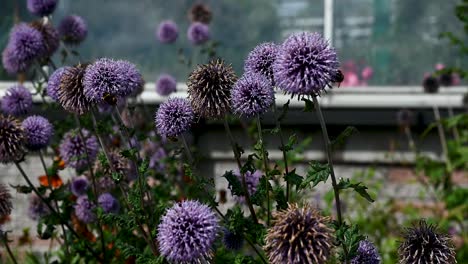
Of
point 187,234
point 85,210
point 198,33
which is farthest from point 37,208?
point 187,234

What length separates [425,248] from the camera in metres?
1.90

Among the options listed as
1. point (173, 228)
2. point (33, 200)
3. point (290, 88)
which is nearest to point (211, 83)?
point (290, 88)

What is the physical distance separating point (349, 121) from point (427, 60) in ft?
3.22

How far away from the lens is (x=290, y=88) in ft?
6.23

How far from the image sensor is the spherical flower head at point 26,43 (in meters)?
3.31

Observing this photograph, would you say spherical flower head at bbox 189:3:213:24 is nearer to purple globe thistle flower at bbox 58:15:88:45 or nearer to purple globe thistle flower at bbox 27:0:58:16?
purple globe thistle flower at bbox 58:15:88:45

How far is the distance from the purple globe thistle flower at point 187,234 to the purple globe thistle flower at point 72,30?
2223mm

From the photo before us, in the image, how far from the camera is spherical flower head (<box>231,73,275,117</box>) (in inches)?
82.6

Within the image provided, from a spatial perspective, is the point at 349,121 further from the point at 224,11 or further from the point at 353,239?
the point at 353,239

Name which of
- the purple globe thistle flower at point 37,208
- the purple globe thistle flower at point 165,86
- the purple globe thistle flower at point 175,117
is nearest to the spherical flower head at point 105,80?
the purple globe thistle flower at point 175,117

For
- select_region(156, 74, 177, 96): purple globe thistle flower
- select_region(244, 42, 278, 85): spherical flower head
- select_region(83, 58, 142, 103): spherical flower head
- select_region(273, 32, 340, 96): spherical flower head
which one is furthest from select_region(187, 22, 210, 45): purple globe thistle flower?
select_region(273, 32, 340, 96): spherical flower head

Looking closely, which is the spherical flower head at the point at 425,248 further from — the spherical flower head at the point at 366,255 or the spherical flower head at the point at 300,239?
the spherical flower head at the point at 300,239

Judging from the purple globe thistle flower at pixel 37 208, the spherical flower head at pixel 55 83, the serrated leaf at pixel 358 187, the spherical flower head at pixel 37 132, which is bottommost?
the purple globe thistle flower at pixel 37 208

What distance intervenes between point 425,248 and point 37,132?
169 cm
